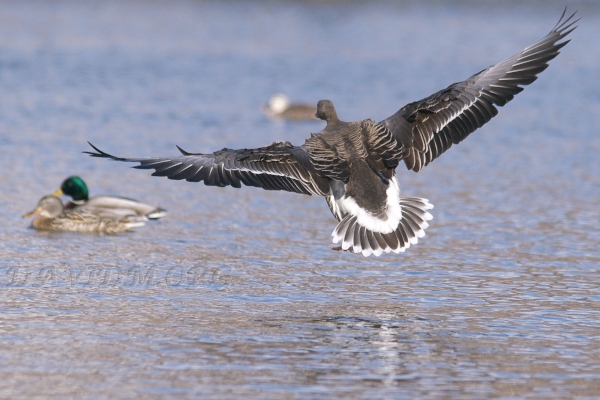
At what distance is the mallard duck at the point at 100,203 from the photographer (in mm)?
12156

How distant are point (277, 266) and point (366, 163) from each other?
147 cm

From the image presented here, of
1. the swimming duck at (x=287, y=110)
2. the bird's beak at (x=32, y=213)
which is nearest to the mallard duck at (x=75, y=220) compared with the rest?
the bird's beak at (x=32, y=213)

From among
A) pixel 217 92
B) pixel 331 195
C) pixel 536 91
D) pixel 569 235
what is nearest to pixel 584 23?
pixel 536 91

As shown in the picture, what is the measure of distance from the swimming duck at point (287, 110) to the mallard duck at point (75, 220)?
905 centimetres

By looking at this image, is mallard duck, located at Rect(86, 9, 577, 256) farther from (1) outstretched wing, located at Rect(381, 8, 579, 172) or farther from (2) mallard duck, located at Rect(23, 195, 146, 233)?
(2) mallard duck, located at Rect(23, 195, 146, 233)

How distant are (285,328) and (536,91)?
18266 millimetres

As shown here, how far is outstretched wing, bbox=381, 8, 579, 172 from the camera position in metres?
9.48

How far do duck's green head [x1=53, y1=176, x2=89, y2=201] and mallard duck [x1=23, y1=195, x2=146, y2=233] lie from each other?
0.49 m

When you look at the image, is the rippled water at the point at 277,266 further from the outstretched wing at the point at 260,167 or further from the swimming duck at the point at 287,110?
the outstretched wing at the point at 260,167

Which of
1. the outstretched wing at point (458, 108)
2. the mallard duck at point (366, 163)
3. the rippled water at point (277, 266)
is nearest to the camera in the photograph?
the rippled water at point (277, 266)

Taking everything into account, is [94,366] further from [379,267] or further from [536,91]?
[536,91]

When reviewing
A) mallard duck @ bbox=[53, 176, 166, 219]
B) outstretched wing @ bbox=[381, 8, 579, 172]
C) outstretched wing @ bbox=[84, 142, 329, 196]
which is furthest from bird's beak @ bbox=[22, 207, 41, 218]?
outstretched wing @ bbox=[381, 8, 579, 172]

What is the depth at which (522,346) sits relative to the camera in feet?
24.6

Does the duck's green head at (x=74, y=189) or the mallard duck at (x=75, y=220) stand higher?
the duck's green head at (x=74, y=189)
